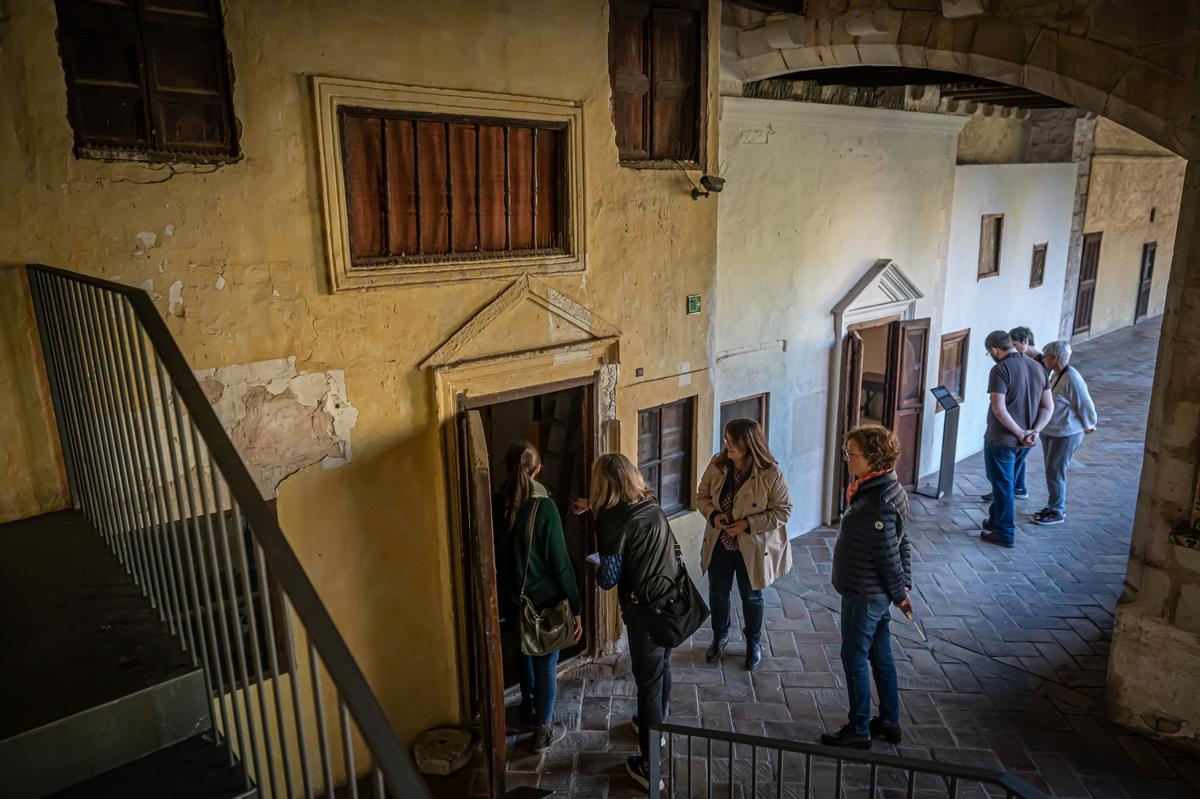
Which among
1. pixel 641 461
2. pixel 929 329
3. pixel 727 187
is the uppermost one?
pixel 727 187

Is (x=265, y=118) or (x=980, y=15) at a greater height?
(x=980, y=15)

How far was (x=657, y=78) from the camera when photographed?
6.01 m

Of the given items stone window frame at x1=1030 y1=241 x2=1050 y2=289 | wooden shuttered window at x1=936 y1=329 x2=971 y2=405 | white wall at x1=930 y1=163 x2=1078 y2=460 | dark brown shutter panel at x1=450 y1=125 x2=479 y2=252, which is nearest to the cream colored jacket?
dark brown shutter panel at x1=450 y1=125 x2=479 y2=252

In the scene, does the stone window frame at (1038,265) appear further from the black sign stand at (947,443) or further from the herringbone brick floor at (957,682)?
the herringbone brick floor at (957,682)

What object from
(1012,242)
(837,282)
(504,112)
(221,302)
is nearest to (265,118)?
(221,302)

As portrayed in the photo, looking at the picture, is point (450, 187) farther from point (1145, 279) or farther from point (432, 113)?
point (1145, 279)

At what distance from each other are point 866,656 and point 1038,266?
9.74 m

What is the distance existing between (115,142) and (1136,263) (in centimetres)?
2146

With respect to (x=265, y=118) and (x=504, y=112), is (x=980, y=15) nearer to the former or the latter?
(x=504, y=112)

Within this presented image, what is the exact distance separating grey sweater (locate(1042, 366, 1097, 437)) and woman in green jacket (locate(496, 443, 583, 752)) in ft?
19.6

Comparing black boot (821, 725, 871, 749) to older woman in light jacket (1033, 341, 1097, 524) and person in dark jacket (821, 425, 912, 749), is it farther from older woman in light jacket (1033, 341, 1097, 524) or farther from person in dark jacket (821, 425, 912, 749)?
older woman in light jacket (1033, 341, 1097, 524)

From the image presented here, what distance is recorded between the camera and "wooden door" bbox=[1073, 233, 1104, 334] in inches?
655

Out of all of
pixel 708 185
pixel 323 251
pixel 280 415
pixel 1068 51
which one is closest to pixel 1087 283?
pixel 1068 51

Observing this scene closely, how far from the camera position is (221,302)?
413 centimetres
